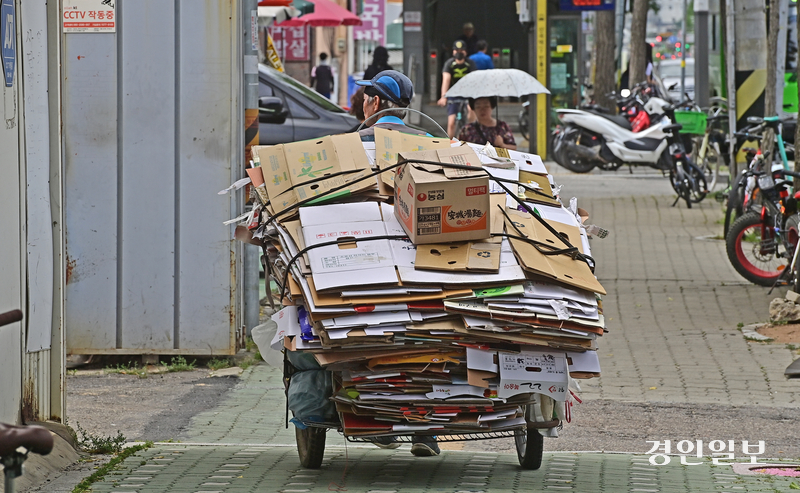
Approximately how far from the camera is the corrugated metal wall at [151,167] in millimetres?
7680

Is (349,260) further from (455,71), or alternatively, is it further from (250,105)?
(455,71)

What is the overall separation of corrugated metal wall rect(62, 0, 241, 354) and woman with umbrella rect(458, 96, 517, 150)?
8.89ft

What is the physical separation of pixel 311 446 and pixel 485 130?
5.19 metres

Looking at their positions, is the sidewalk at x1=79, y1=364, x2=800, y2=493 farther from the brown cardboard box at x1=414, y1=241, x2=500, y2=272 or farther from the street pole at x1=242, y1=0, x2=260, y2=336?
the street pole at x1=242, y1=0, x2=260, y2=336

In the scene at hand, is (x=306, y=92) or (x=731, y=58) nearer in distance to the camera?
(x=306, y=92)

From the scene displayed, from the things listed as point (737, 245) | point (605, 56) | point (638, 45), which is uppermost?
point (638, 45)

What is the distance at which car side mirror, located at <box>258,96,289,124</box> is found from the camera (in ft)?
42.4

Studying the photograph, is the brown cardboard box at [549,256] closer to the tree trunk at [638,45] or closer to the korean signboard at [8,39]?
the korean signboard at [8,39]

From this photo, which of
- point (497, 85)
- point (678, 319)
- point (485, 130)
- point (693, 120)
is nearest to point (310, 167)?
point (485, 130)

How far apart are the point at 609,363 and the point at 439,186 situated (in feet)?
13.3

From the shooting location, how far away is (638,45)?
25625 millimetres

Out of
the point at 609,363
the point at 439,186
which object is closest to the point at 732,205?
the point at 609,363

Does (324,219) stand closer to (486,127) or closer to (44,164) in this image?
(44,164)

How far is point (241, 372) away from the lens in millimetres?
7855
